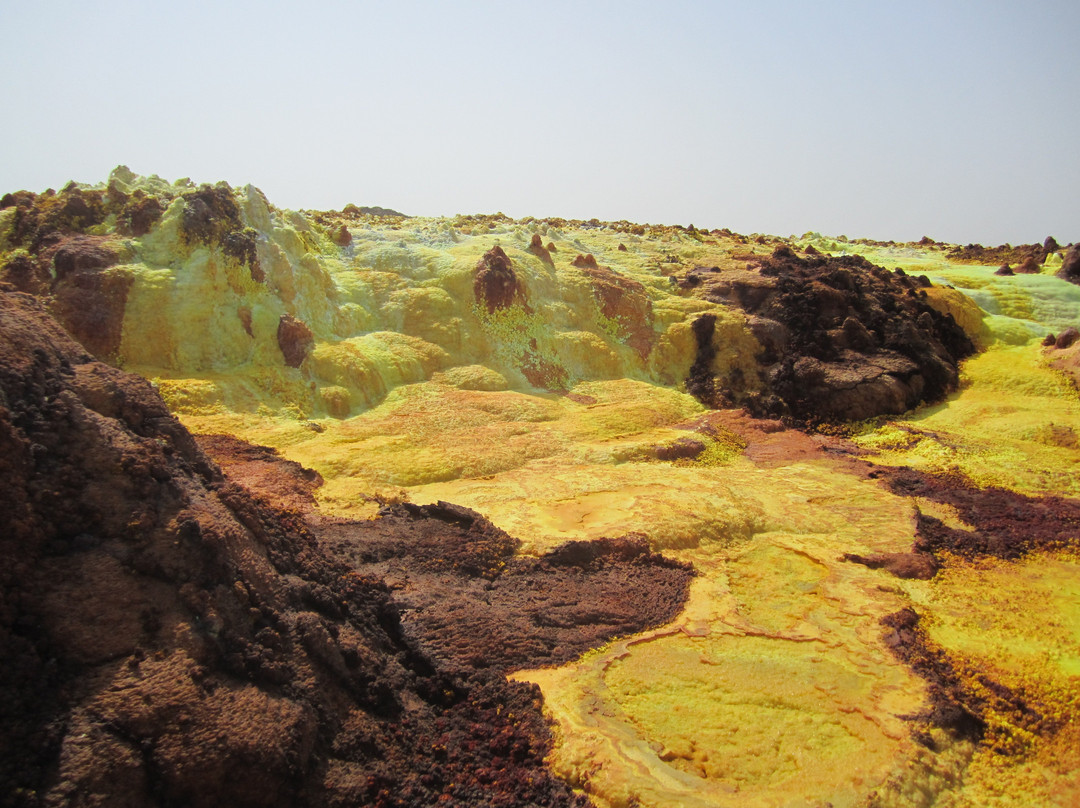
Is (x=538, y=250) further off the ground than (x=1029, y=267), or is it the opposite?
(x=1029, y=267)

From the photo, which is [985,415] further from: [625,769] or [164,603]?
[164,603]

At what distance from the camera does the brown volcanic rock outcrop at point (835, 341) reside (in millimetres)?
22500

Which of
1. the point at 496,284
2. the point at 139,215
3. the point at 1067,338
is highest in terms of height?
the point at 139,215

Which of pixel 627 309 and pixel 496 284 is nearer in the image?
pixel 496 284

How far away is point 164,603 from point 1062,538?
15.7 meters

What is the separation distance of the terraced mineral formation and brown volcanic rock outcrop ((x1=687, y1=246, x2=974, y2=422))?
0.42ft

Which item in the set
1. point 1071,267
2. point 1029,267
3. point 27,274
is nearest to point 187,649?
point 27,274

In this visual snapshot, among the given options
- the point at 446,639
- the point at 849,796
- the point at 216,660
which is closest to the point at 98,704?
the point at 216,660

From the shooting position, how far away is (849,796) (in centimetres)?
678

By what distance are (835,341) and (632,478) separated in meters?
12.3

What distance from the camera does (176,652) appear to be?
18.7ft

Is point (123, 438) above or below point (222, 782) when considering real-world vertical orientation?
above

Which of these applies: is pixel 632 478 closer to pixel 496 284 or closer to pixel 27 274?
pixel 496 284

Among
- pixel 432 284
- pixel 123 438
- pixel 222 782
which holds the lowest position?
pixel 222 782
